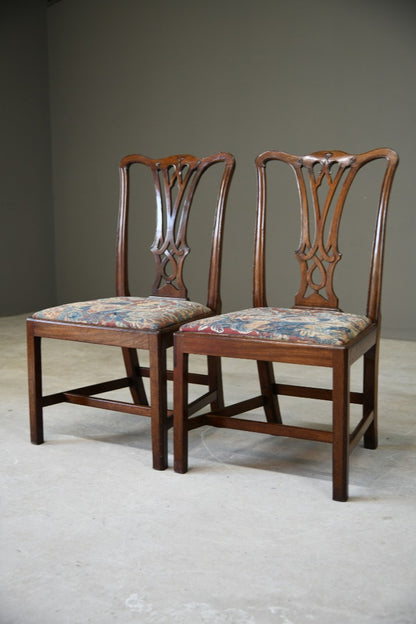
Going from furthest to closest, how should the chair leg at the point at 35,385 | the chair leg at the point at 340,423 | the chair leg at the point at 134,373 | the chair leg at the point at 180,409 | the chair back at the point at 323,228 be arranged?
the chair leg at the point at 134,373 < the chair leg at the point at 35,385 < the chair back at the point at 323,228 < the chair leg at the point at 180,409 < the chair leg at the point at 340,423

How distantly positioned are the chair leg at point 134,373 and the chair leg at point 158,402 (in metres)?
0.51

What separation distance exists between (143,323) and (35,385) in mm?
458

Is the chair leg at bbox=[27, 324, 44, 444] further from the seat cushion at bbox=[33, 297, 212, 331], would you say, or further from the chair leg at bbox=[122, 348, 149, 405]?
the chair leg at bbox=[122, 348, 149, 405]

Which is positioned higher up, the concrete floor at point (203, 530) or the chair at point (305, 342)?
the chair at point (305, 342)

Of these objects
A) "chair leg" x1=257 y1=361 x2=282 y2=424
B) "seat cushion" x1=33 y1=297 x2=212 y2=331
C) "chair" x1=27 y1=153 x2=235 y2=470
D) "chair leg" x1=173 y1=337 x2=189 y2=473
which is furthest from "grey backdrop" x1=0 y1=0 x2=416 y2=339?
"chair leg" x1=173 y1=337 x2=189 y2=473

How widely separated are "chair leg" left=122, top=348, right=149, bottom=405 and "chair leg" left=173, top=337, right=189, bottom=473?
0.56m

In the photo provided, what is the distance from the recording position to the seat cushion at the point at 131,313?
1.95 metres

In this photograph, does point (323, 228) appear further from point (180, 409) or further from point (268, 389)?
point (180, 409)

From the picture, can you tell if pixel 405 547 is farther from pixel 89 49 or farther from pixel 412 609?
pixel 89 49

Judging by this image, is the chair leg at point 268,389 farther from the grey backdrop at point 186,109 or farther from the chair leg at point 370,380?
the grey backdrop at point 186,109

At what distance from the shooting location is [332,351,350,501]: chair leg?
170cm

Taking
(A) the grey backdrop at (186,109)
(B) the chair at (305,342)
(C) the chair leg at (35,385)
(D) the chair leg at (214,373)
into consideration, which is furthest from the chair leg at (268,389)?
(A) the grey backdrop at (186,109)

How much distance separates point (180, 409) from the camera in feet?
6.25

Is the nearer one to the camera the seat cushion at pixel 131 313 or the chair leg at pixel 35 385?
the seat cushion at pixel 131 313
